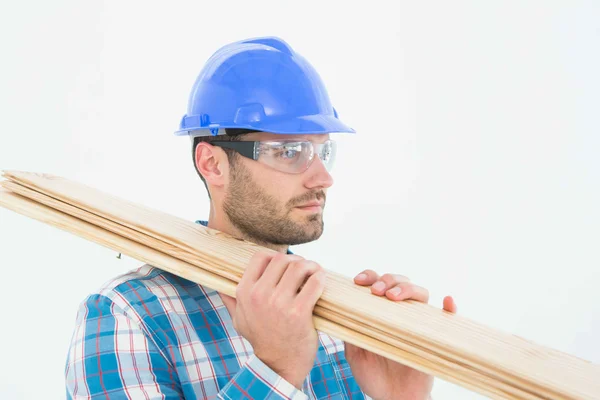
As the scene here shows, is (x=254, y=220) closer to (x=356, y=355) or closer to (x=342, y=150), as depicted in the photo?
(x=356, y=355)

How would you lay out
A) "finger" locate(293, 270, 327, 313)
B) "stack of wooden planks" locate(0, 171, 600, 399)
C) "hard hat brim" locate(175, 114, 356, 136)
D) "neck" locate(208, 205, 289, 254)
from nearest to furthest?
1. "stack of wooden planks" locate(0, 171, 600, 399)
2. "finger" locate(293, 270, 327, 313)
3. "hard hat brim" locate(175, 114, 356, 136)
4. "neck" locate(208, 205, 289, 254)

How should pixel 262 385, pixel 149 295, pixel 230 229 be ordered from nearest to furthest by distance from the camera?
1. pixel 262 385
2. pixel 149 295
3. pixel 230 229

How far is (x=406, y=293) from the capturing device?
2.00 m

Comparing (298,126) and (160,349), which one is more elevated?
(298,126)

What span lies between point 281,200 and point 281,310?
0.91 metres

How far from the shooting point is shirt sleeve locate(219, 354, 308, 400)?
1.86 metres

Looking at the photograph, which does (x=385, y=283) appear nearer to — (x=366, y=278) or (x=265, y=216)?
(x=366, y=278)

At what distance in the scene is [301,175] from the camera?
102 inches

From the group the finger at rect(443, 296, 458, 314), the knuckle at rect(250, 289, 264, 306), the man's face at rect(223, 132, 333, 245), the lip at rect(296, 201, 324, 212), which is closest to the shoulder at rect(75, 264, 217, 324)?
the man's face at rect(223, 132, 333, 245)

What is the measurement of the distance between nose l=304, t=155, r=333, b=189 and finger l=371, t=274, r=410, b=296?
2.08ft

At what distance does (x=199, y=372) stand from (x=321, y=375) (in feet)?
2.03

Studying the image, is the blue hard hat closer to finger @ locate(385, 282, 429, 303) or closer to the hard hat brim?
the hard hat brim

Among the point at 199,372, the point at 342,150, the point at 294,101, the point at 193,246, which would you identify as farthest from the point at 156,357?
the point at 342,150

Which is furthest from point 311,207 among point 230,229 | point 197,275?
point 197,275
